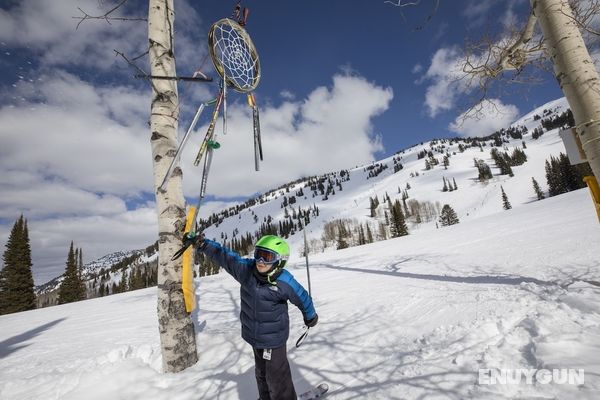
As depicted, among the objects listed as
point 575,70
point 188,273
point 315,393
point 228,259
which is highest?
point 575,70

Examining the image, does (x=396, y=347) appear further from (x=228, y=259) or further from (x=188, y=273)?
(x=188, y=273)

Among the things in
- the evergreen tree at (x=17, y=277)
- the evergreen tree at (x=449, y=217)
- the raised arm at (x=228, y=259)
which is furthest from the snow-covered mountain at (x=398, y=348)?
the evergreen tree at (x=449, y=217)

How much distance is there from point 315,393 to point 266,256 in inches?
68.7

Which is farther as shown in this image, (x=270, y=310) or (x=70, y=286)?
(x=70, y=286)

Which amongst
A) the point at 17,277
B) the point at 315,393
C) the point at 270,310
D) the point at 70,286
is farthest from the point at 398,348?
the point at 70,286

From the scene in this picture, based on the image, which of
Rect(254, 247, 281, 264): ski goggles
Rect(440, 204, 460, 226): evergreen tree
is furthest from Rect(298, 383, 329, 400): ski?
Rect(440, 204, 460, 226): evergreen tree

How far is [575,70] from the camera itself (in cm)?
309

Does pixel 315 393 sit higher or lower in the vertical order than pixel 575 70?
lower

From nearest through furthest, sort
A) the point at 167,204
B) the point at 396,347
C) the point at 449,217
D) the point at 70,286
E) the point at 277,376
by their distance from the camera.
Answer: the point at 277,376, the point at 167,204, the point at 396,347, the point at 70,286, the point at 449,217

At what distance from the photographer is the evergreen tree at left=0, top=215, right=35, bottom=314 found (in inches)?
1500

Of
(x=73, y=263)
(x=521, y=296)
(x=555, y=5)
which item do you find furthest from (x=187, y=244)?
(x=73, y=263)

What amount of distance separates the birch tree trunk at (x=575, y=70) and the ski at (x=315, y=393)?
391 centimetres

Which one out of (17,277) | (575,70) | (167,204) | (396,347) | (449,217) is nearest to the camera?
(575,70)

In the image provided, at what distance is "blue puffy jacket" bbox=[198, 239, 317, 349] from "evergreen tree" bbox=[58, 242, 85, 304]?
206 feet
